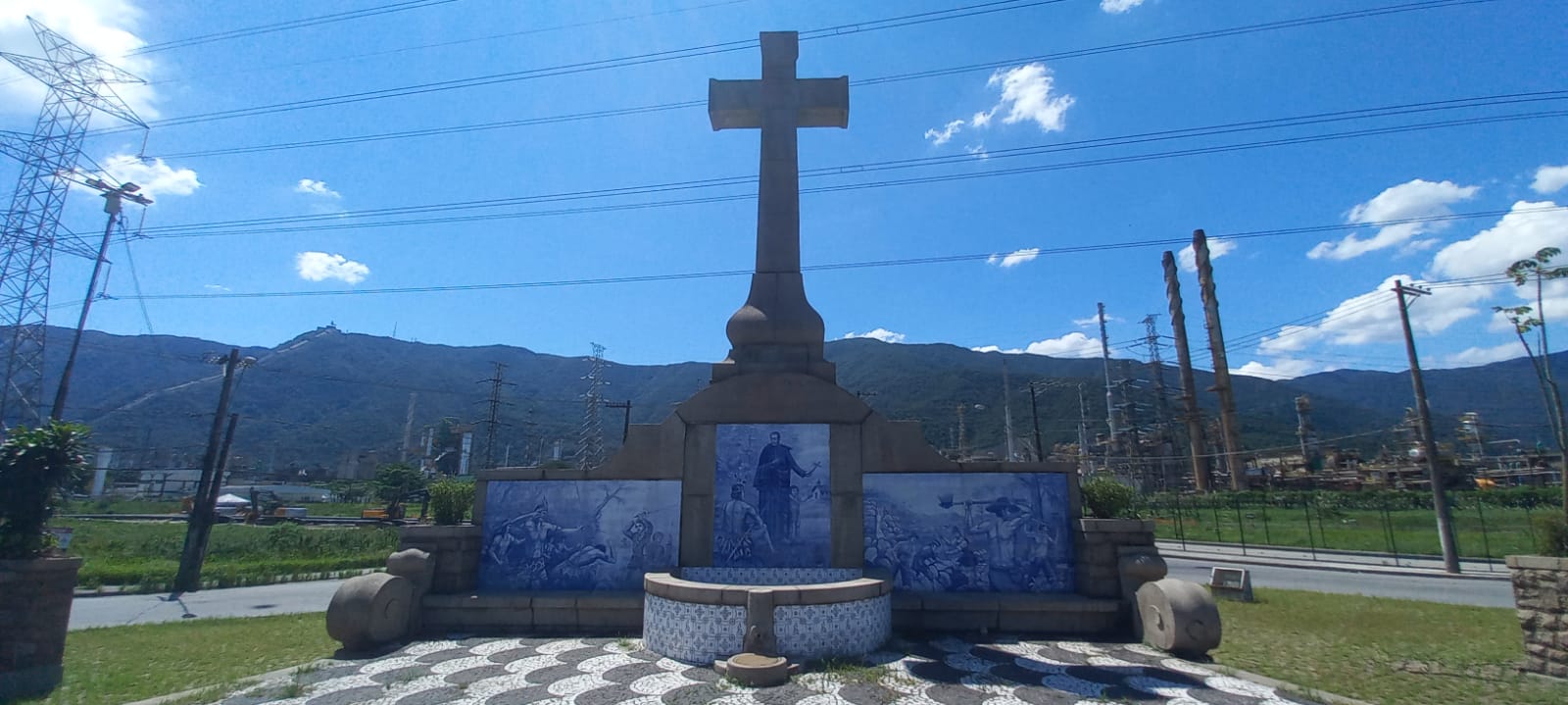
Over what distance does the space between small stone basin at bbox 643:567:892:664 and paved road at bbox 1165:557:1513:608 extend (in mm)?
16636

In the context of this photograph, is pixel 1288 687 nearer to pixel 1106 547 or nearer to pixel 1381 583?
pixel 1106 547

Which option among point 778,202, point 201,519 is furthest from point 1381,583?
point 201,519

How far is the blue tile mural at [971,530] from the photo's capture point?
12.1m

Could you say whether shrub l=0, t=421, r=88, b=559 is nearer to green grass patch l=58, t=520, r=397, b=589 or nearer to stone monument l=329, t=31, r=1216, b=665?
stone monument l=329, t=31, r=1216, b=665

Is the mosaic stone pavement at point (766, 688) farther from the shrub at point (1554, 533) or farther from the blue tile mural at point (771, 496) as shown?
the shrub at point (1554, 533)

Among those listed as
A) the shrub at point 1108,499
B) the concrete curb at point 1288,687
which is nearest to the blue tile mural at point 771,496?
the shrub at point 1108,499

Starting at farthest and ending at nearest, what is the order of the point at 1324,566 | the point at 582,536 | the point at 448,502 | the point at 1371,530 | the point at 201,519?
1. the point at 1371,530
2. the point at 1324,566
3. the point at 201,519
4. the point at 448,502
5. the point at 582,536

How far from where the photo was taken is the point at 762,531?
40.1 ft

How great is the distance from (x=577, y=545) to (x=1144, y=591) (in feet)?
32.5

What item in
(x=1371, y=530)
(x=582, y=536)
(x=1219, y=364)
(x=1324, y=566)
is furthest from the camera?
(x=1219, y=364)

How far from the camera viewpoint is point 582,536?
12.5 meters

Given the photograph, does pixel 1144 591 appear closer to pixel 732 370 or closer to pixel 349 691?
pixel 732 370

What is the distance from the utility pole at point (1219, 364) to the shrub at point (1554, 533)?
54.5 m

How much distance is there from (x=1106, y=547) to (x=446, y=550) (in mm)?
11910
